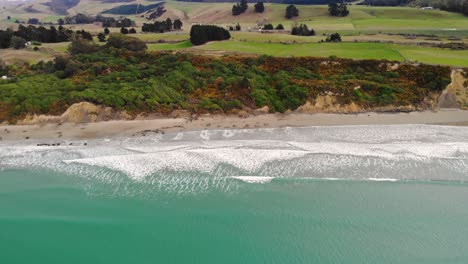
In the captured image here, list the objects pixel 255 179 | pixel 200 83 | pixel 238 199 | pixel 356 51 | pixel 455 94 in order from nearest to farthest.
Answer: pixel 238 199
pixel 255 179
pixel 455 94
pixel 200 83
pixel 356 51

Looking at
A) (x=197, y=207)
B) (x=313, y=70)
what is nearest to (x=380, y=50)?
(x=313, y=70)

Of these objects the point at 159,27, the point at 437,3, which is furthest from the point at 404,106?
the point at 437,3

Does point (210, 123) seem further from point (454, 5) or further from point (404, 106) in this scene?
point (454, 5)

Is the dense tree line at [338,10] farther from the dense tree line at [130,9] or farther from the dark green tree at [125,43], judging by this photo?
the dense tree line at [130,9]

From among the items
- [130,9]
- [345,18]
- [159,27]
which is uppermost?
[130,9]

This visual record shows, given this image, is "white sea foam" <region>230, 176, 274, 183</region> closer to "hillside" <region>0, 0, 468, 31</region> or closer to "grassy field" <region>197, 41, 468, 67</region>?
"grassy field" <region>197, 41, 468, 67</region>

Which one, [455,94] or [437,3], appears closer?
[455,94]

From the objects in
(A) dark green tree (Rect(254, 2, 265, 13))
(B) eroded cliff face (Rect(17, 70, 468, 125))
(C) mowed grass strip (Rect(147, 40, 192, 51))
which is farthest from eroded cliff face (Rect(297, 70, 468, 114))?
(A) dark green tree (Rect(254, 2, 265, 13))
